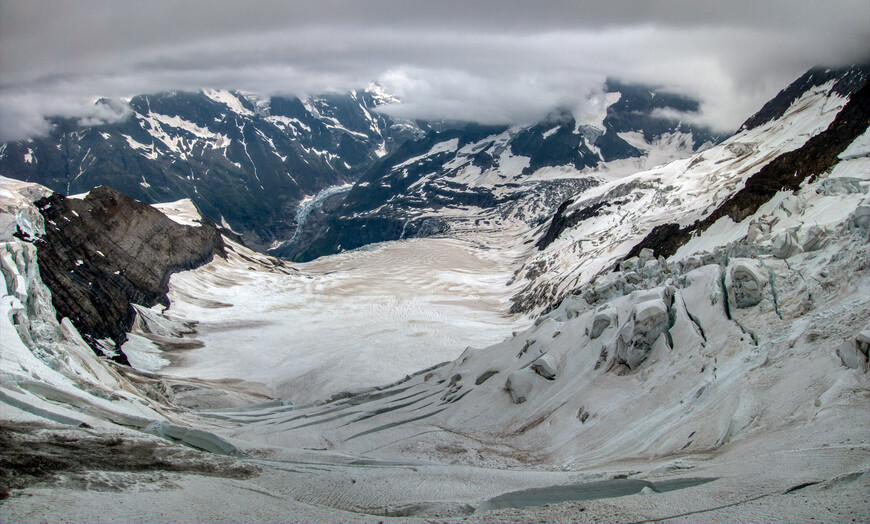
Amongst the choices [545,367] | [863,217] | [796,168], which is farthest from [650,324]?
[796,168]

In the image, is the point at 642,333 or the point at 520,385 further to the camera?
the point at 520,385

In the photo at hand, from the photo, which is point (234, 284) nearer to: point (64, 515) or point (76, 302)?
point (76, 302)

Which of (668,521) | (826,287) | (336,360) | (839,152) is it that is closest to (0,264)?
(336,360)

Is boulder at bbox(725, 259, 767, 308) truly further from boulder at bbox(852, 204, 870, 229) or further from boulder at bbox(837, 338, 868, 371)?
boulder at bbox(837, 338, 868, 371)

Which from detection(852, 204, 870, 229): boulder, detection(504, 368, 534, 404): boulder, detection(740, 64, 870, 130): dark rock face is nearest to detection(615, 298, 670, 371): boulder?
detection(504, 368, 534, 404): boulder

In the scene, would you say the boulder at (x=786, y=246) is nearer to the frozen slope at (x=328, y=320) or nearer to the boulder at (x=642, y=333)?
the boulder at (x=642, y=333)

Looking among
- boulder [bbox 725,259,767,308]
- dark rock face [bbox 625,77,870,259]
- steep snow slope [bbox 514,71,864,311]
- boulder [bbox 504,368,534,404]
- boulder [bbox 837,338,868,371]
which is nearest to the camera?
boulder [bbox 837,338,868,371]

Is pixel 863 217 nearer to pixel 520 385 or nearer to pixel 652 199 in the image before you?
pixel 520 385
